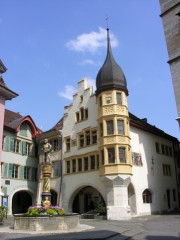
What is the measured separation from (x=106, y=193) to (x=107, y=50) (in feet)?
51.7

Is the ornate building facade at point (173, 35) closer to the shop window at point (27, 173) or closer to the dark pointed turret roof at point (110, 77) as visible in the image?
the dark pointed turret roof at point (110, 77)

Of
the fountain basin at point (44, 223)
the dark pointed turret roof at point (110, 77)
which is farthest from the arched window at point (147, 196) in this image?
the fountain basin at point (44, 223)

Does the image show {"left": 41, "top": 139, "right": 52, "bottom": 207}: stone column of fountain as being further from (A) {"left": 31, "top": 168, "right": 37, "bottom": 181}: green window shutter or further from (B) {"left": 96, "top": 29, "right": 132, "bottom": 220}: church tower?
(A) {"left": 31, "top": 168, "right": 37, "bottom": 181}: green window shutter

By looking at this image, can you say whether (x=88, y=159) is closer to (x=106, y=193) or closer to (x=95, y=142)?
(x=95, y=142)

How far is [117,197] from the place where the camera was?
89.8ft

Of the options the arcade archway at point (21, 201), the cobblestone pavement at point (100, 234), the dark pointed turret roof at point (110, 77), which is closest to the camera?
the cobblestone pavement at point (100, 234)

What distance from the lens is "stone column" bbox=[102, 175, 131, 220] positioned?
26.8 meters

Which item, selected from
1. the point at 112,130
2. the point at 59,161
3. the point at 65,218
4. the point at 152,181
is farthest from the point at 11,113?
the point at 65,218

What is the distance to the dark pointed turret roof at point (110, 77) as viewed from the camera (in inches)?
1200

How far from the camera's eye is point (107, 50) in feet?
108

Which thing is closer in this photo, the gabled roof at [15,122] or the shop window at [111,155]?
the shop window at [111,155]

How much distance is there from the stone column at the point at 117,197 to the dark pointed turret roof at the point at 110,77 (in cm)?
927

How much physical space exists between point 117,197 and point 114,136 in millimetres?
5817

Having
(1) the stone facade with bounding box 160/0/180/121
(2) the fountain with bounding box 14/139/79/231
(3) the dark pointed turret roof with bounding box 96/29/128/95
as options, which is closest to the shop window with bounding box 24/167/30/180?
(3) the dark pointed turret roof with bounding box 96/29/128/95
